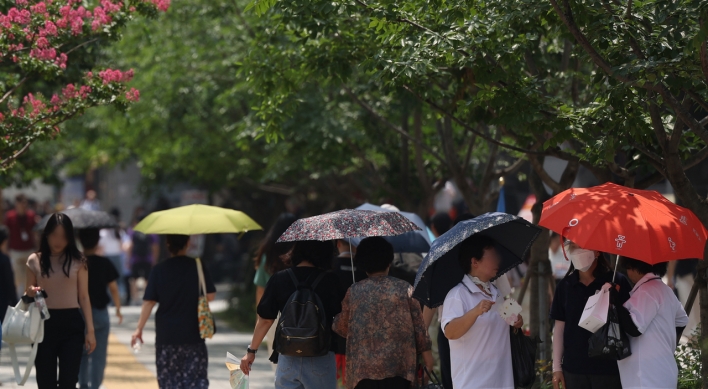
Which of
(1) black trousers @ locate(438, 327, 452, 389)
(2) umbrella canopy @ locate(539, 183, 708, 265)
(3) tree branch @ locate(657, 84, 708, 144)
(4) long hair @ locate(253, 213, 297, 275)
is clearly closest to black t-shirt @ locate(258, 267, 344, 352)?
(1) black trousers @ locate(438, 327, 452, 389)

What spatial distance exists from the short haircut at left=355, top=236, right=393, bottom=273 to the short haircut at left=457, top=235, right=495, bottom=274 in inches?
27.2

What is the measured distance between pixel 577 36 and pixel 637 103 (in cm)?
76

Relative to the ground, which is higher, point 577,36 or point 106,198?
point 106,198

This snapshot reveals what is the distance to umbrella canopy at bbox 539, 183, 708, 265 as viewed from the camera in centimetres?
520

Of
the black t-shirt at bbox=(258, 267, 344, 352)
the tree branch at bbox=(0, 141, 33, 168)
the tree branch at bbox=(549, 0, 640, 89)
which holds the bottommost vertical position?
the black t-shirt at bbox=(258, 267, 344, 352)

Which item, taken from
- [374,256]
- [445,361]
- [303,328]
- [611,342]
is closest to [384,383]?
[303,328]

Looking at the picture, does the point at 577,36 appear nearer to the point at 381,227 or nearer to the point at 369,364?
the point at 381,227

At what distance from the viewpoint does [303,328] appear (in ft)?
20.5

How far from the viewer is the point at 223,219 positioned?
8.72m

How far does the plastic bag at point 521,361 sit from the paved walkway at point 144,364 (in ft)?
17.9

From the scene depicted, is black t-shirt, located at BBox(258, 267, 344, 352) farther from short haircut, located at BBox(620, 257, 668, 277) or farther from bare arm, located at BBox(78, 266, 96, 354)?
bare arm, located at BBox(78, 266, 96, 354)

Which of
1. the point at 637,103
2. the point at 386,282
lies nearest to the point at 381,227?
the point at 386,282

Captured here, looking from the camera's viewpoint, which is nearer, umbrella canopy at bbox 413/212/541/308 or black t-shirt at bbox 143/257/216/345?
umbrella canopy at bbox 413/212/541/308

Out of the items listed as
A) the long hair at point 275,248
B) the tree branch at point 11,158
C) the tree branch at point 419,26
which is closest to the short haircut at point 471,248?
the tree branch at point 419,26
